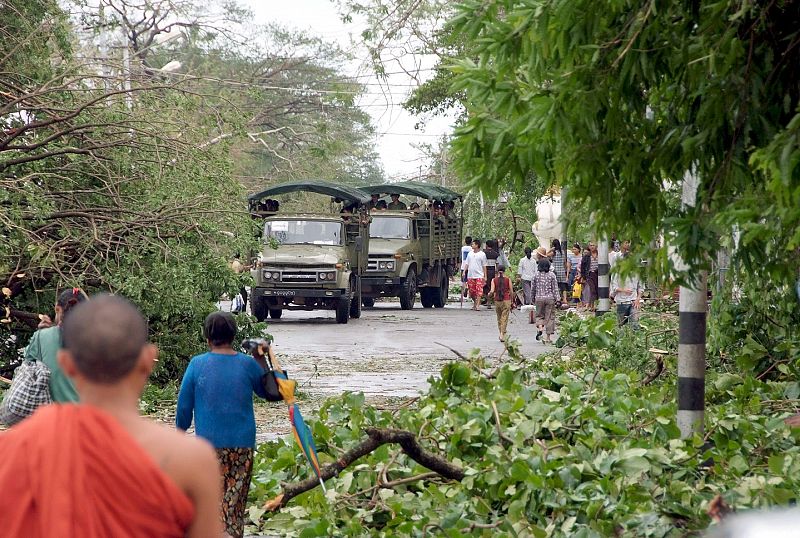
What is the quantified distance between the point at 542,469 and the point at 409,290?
27911mm

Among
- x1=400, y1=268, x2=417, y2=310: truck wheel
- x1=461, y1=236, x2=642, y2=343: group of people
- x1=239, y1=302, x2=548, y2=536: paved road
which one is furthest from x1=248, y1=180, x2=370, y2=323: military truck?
x1=461, y1=236, x2=642, y2=343: group of people

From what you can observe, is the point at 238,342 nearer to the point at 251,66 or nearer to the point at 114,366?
the point at 114,366

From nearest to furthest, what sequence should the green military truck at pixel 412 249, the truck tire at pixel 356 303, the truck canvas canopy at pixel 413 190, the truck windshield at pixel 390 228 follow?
the truck tire at pixel 356 303 → the green military truck at pixel 412 249 → the truck windshield at pixel 390 228 → the truck canvas canopy at pixel 413 190

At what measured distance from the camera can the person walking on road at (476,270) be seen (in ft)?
108

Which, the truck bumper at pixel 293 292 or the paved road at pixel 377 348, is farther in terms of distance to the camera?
the truck bumper at pixel 293 292

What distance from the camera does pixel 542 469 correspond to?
6.91 metres

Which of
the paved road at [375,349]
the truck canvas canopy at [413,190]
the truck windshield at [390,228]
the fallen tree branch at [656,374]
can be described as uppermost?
the truck canvas canopy at [413,190]

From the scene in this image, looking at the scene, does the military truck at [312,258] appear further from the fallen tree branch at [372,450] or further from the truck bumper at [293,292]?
the fallen tree branch at [372,450]

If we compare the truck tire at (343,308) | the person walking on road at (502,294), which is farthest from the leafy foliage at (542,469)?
the truck tire at (343,308)

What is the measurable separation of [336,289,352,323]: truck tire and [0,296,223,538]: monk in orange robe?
83.2 feet

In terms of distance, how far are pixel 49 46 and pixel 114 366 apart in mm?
13551

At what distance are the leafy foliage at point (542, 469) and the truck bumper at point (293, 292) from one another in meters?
18.8

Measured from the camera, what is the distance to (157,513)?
303cm

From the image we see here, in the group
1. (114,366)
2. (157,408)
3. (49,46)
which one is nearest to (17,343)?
(157,408)
